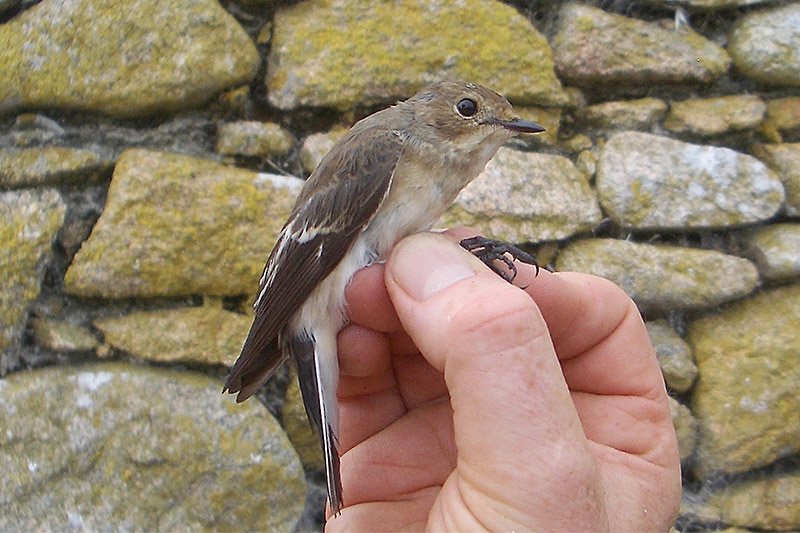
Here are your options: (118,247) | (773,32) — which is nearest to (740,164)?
(773,32)

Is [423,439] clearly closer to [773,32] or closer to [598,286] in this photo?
[598,286]

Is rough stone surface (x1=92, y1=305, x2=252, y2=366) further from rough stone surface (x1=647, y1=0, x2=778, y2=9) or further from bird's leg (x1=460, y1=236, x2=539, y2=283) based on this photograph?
rough stone surface (x1=647, y1=0, x2=778, y2=9)

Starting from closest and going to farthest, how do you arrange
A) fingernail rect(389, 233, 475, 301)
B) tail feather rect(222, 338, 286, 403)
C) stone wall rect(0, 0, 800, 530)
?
fingernail rect(389, 233, 475, 301) → tail feather rect(222, 338, 286, 403) → stone wall rect(0, 0, 800, 530)

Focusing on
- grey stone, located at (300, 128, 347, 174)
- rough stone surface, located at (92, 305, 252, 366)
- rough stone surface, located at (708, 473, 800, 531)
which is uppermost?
grey stone, located at (300, 128, 347, 174)

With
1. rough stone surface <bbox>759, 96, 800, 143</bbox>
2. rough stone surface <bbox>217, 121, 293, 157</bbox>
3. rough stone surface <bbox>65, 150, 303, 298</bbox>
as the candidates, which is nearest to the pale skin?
rough stone surface <bbox>65, 150, 303, 298</bbox>

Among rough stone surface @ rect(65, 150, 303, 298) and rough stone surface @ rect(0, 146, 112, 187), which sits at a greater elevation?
rough stone surface @ rect(0, 146, 112, 187)

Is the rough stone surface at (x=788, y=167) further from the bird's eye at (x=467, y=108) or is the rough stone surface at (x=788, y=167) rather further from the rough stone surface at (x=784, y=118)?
the bird's eye at (x=467, y=108)

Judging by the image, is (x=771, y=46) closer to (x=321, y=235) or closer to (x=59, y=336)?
(x=321, y=235)
